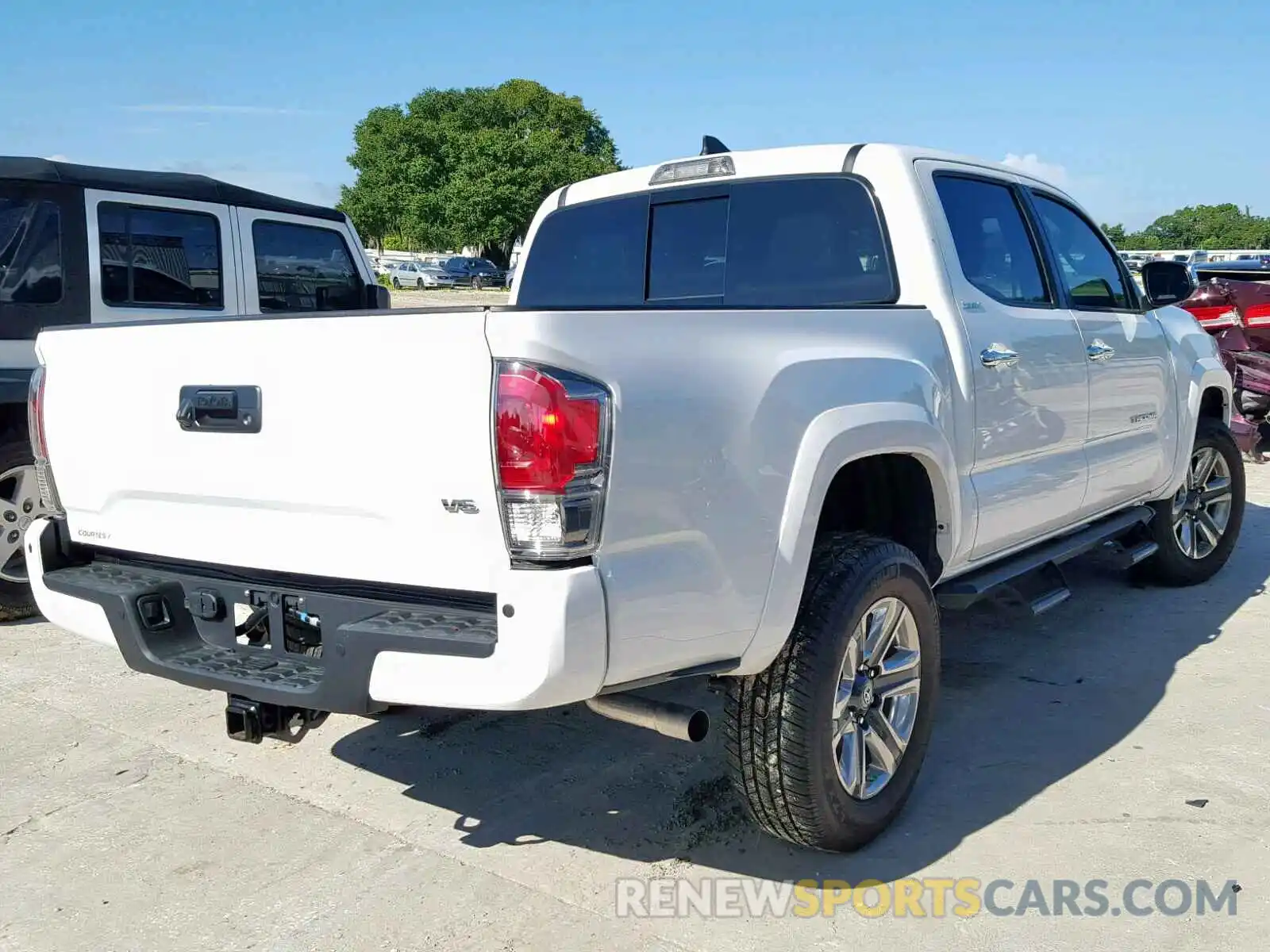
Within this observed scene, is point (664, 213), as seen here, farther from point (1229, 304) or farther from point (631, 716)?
point (1229, 304)

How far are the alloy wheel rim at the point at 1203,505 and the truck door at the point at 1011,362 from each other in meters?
1.74

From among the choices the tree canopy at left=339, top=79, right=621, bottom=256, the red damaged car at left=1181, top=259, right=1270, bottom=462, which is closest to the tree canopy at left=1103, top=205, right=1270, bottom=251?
the tree canopy at left=339, top=79, right=621, bottom=256

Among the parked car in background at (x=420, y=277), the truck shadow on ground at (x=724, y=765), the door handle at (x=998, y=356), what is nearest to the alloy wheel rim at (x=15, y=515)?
the truck shadow on ground at (x=724, y=765)

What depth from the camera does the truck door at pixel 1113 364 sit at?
4.48 m

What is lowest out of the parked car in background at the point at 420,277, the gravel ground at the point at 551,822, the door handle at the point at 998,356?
the gravel ground at the point at 551,822

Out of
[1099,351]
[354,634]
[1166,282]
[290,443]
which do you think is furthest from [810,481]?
[1166,282]

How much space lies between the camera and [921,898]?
295 cm

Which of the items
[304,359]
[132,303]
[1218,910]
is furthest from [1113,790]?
[132,303]

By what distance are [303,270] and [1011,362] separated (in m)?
4.80

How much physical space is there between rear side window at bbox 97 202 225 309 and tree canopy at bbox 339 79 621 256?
49855 mm

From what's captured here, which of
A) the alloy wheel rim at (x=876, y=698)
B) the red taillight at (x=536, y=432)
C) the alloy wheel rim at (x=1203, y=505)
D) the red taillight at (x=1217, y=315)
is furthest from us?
the red taillight at (x=1217, y=315)

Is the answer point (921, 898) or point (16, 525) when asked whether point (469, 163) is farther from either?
point (921, 898)

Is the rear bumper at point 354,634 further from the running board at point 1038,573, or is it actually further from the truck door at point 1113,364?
the truck door at point 1113,364

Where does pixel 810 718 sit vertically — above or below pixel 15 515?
below
